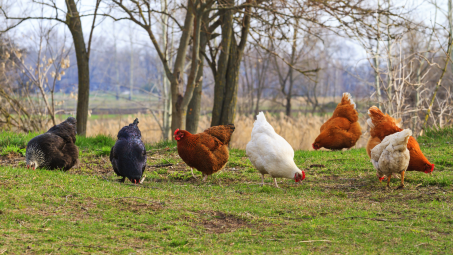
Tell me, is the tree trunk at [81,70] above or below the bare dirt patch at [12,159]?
above

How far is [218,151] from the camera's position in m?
6.55

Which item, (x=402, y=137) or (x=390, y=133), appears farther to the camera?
(x=390, y=133)

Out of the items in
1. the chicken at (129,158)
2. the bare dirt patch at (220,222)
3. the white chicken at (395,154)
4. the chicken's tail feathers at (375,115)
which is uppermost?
the chicken's tail feathers at (375,115)

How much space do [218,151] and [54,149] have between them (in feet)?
8.56

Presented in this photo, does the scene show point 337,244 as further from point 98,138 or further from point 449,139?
point 449,139

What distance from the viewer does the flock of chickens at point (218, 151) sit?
231 inches

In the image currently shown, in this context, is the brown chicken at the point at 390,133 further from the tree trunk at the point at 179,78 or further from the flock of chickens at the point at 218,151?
the tree trunk at the point at 179,78

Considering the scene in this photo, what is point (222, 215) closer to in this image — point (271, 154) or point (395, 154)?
point (271, 154)

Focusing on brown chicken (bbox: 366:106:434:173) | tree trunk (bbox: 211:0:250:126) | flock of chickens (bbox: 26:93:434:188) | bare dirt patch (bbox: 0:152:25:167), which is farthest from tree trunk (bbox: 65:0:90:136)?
brown chicken (bbox: 366:106:434:173)

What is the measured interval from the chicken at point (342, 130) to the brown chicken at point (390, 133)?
2723 millimetres

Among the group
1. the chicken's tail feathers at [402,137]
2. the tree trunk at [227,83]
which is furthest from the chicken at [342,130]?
the chicken's tail feathers at [402,137]

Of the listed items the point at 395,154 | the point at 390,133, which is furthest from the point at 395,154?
the point at 390,133

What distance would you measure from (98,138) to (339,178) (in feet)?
19.0

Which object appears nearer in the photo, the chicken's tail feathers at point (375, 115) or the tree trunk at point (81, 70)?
the chicken's tail feathers at point (375, 115)
